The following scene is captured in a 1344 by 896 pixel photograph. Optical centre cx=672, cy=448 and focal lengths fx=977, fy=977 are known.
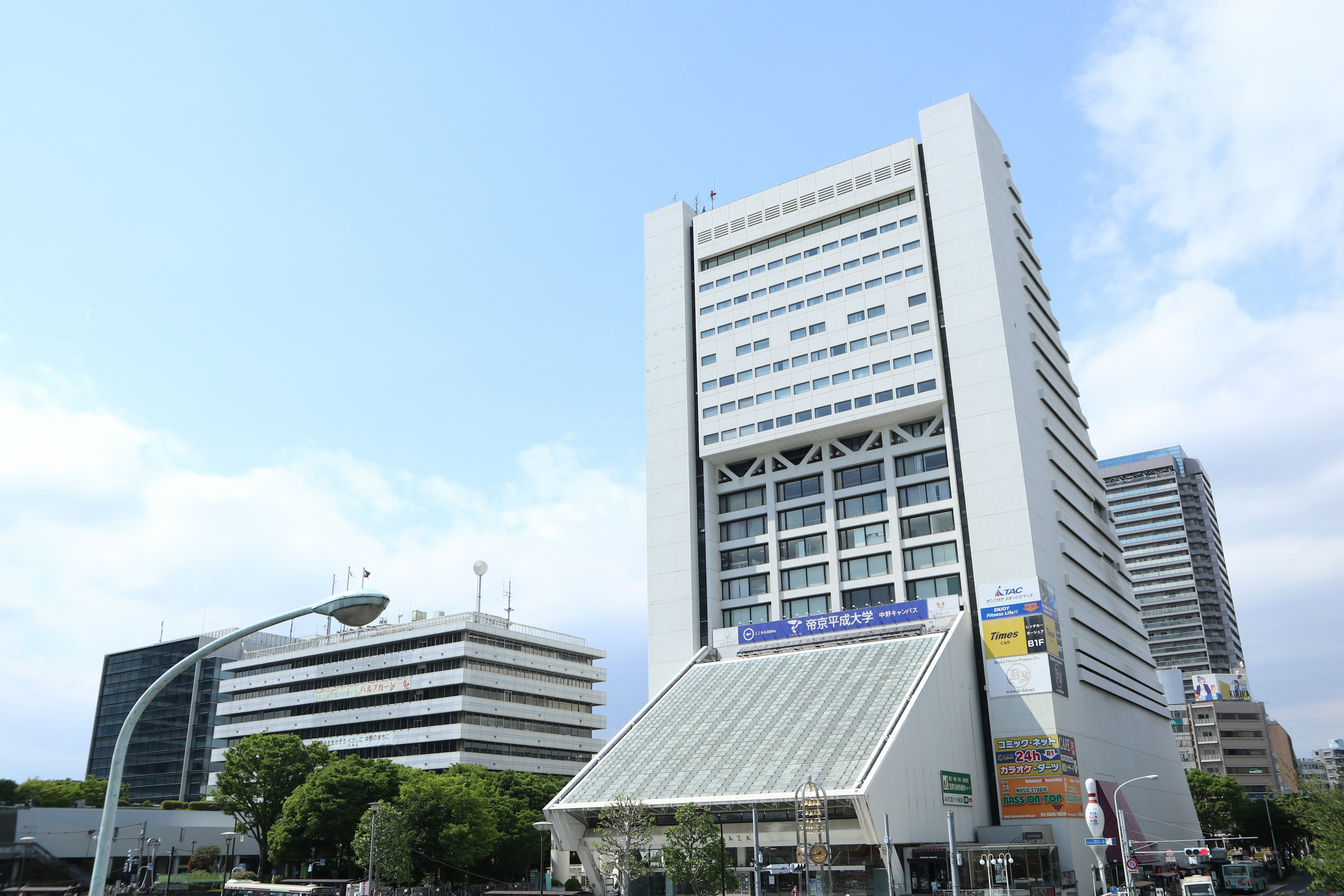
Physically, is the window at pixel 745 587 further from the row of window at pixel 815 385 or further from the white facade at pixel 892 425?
the row of window at pixel 815 385

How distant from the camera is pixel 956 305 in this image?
79375mm

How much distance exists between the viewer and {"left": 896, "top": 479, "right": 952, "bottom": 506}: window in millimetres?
77375

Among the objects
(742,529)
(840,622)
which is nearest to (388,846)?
(840,622)

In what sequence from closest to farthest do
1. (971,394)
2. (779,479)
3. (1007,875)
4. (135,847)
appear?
(1007,875)
(971,394)
(779,479)
(135,847)

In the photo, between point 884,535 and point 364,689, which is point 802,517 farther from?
point 364,689

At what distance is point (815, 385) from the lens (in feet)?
270

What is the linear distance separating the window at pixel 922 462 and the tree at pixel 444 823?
42564 mm

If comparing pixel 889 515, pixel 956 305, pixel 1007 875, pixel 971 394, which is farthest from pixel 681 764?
pixel 956 305

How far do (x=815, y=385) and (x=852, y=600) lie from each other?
18104mm

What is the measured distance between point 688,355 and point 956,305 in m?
24.6

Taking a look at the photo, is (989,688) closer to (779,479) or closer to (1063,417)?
(779,479)

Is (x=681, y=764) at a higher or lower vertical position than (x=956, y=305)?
lower

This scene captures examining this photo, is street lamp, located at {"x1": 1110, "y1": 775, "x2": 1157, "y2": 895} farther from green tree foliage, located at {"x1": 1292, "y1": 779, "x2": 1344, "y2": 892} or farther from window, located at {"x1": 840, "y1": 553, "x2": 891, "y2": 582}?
window, located at {"x1": 840, "y1": 553, "x2": 891, "y2": 582}

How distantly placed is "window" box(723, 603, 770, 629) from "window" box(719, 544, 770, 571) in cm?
357
